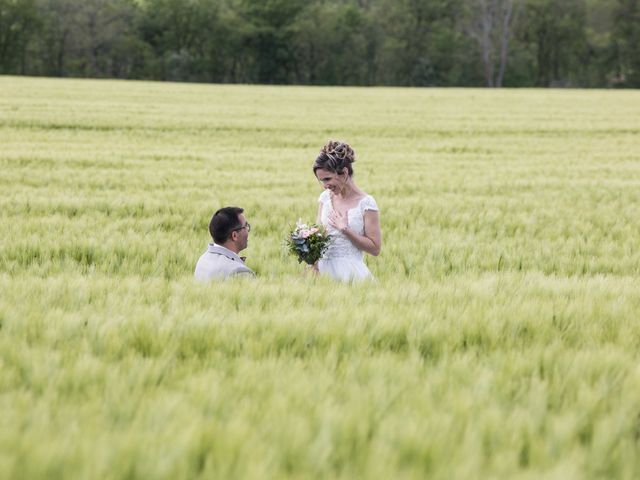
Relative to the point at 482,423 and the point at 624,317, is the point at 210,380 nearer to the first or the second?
the point at 482,423

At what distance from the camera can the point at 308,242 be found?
533cm

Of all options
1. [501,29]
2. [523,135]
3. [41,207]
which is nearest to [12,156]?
[41,207]

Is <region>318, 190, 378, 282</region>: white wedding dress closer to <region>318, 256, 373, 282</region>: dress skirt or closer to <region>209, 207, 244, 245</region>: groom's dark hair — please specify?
<region>318, 256, 373, 282</region>: dress skirt

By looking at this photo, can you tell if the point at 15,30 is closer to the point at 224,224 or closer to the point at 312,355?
the point at 224,224

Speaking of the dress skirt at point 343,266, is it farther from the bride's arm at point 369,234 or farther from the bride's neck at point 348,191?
the bride's neck at point 348,191

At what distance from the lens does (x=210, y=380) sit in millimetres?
2334

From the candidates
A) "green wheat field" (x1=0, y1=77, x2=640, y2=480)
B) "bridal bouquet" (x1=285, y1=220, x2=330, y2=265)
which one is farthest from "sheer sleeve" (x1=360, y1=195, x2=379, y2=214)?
"green wheat field" (x1=0, y1=77, x2=640, y2=480)

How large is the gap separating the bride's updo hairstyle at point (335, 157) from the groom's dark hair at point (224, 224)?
2.64 ft

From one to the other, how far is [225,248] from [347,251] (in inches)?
48.1

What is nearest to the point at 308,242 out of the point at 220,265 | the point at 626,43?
the point at 220,265

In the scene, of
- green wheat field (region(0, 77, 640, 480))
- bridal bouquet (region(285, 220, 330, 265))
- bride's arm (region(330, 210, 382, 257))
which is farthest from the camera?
bride's arm (region(330, 210, 382, 257))

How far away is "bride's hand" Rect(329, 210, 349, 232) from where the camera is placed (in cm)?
571

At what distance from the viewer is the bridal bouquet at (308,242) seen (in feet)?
17.3

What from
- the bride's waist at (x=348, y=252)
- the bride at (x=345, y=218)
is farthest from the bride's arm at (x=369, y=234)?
the bride's waist at (x=348, y=252)
